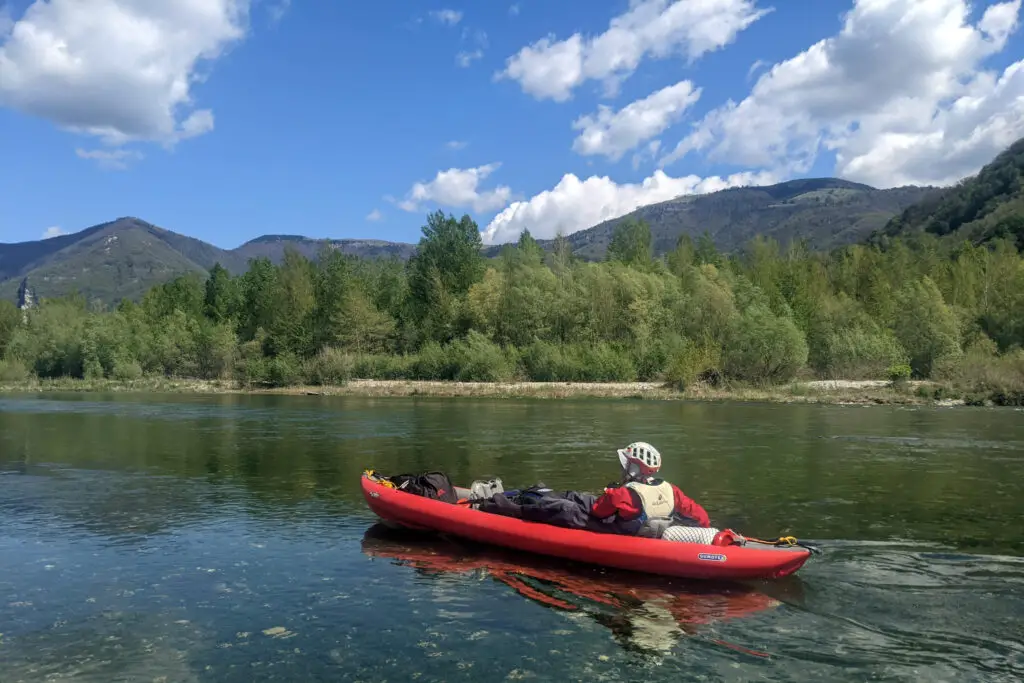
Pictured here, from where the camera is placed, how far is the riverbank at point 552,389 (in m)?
46.6

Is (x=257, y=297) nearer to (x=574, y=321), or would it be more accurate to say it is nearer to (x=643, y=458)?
(x=574, y=321)

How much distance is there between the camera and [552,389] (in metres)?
55.7

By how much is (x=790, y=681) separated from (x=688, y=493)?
380 inches

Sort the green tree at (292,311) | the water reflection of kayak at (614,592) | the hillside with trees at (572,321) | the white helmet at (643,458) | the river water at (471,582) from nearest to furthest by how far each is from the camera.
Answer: the river water at (471,582) → the water reflection of kayak at (614,592) → the white helmet at (643,458) → the hillside with trees at (572,321) → the green tree at (292,311)

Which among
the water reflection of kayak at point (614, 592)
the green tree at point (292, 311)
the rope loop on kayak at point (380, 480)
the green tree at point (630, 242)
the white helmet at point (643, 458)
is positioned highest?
the green tree at point (630, 242)

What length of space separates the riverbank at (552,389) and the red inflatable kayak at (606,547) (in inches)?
1502

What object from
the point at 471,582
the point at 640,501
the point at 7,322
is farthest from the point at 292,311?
the point at 640,501

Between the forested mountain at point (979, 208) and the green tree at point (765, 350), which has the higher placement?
the forested mountain at point (979, 208)

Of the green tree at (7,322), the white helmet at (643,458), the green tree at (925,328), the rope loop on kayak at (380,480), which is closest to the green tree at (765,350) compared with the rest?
the green tree at (925,328)

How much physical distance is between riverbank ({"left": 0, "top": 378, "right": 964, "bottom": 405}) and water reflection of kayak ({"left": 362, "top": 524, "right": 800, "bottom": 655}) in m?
38.3

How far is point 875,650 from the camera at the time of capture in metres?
8.13

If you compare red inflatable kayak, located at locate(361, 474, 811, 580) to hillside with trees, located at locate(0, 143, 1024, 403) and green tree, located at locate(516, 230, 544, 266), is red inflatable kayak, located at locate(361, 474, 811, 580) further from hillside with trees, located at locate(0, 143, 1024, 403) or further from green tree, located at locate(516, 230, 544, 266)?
green tree, located at locate(516, 230, 544, 266)

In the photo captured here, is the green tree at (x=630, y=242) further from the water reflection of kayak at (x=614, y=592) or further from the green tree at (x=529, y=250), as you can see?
the water reflection of kayak at (x=614, y=592)

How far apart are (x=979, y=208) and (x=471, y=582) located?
5660 inches
